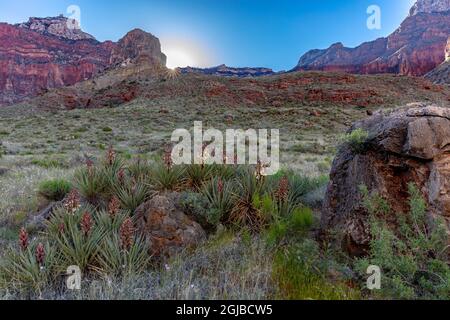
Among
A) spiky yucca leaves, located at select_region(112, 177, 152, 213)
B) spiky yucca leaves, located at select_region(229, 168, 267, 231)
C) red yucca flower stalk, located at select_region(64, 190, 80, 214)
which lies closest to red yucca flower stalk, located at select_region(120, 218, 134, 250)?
red yucca flower stalk, located at select_region(64, 190, 80, 214)

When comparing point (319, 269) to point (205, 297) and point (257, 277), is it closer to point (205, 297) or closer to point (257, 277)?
point (257, 277)

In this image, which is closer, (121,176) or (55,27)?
(121,176)

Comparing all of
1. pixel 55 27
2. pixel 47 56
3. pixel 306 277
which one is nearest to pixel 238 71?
pixel 47 56

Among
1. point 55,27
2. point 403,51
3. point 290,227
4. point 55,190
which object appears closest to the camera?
point 290,227

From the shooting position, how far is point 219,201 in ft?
17.0

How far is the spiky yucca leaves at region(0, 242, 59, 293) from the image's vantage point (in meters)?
3.56

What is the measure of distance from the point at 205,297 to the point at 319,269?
54.8 inches

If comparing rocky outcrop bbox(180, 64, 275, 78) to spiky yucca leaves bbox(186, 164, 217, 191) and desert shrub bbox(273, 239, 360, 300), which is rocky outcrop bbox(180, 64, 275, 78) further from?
desert shrub bbox(273, 239, 360, 300)

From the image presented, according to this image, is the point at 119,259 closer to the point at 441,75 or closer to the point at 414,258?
the point at 414,258

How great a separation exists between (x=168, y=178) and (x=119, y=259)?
7.59 ft

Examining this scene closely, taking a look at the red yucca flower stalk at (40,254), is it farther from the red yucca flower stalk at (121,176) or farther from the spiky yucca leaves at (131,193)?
the red yucca flower stalk at (121,176)
